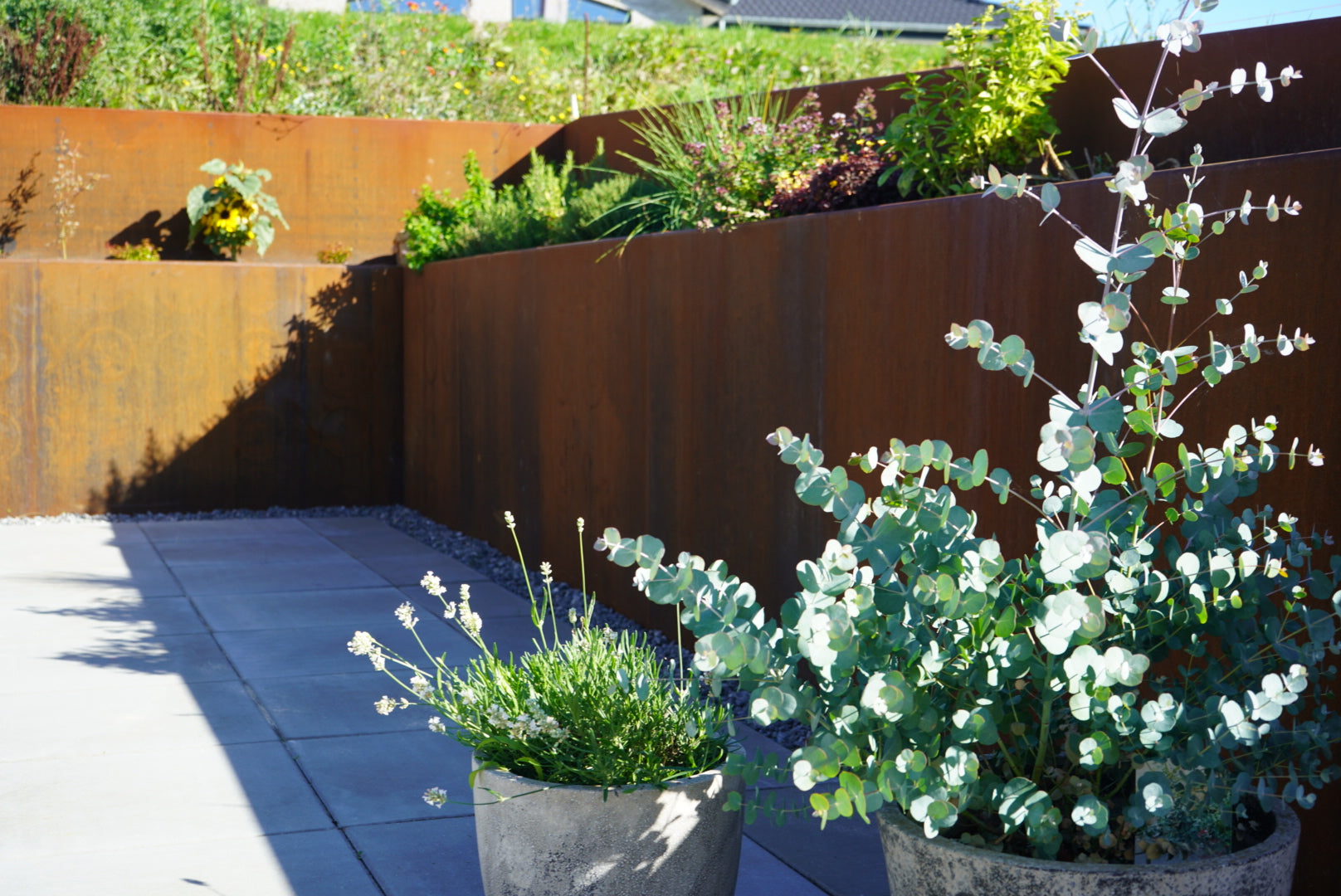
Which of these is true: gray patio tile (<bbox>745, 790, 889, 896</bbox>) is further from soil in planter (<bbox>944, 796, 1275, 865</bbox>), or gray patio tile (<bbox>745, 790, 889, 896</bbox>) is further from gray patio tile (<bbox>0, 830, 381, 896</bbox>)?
gray patio tile (<bbox>0, 830, 381, 896</bbox>)

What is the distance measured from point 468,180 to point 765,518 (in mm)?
5660

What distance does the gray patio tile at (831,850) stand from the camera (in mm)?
2965

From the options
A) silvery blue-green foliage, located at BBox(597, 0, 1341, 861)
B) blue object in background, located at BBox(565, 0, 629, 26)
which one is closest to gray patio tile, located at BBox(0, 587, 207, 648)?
silvery blue-green foliage, located at BBox(597, 0, 1341, 861)

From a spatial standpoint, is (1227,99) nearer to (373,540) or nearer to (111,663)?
(111,663)

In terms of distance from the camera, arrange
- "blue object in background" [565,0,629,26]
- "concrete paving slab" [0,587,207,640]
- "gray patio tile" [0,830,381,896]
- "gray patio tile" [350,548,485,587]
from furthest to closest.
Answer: "blue object in background" [565,0,629,26] → "gray patio tile" [350,548,485,587] → "concrete paving slab" [0,587,207,640] → "gray patio tile" [0,830,381,896]

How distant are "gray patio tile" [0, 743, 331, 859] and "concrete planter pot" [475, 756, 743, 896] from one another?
3.35ft

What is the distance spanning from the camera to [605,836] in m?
2.44

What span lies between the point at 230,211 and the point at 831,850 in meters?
7.52

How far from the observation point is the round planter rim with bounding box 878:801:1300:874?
1.89 meters

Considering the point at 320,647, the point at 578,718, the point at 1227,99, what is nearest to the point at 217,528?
the point at 320,647

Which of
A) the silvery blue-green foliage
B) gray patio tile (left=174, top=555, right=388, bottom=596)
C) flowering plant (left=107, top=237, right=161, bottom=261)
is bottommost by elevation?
gray patio tile (left=174, top=555, right=388, bottom=596)

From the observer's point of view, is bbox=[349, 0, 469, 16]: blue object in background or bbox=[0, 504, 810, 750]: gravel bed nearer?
bbox=[0, 504, 810, 750]: gravel bed

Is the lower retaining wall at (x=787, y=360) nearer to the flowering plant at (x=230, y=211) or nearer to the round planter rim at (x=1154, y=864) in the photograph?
the round planter rim at (x=1154, y=864)

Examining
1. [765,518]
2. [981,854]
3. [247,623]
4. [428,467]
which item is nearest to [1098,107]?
[765,518]
